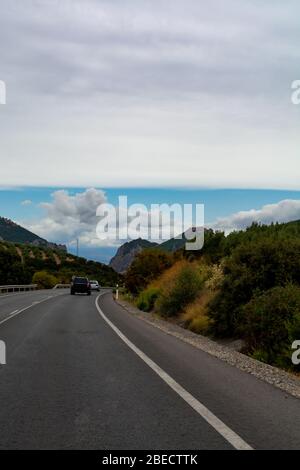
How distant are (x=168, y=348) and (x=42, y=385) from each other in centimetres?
580

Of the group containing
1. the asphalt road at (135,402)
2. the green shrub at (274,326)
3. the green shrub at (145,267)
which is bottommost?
the asphalt road at (135,402)

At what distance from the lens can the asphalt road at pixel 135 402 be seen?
6.34 metres

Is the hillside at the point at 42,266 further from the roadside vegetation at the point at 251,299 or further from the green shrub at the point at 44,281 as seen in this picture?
the roadside vegetation at the point at 251,299

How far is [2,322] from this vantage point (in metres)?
21.5

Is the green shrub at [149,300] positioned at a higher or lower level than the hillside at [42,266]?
lower

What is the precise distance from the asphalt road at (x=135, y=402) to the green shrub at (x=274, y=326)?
4.79 feet

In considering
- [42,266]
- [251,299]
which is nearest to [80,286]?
[251,299]

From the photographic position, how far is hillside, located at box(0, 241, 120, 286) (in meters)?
87.1

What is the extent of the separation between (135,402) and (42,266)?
11761cm

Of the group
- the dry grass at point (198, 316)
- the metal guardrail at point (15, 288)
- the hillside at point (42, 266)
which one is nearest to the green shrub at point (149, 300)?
the dry grass at point (198, 316)

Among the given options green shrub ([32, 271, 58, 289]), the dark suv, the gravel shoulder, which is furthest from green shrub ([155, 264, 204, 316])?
green shrub ([32, 271, 58, 289])

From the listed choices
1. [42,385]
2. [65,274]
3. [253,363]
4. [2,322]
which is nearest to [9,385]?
[42,385]

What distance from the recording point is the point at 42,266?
123688 mm

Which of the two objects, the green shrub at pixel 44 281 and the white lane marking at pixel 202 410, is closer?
the white lane marking at pixel 202 410
